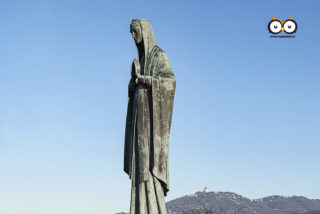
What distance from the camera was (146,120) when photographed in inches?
439

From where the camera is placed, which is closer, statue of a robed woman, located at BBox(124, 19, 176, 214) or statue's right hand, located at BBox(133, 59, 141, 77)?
statue of a robed woman, located at BBox(124, 19, 176, 214)

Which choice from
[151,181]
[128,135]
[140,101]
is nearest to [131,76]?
[140,101]

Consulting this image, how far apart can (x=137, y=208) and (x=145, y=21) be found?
4473 millimetres

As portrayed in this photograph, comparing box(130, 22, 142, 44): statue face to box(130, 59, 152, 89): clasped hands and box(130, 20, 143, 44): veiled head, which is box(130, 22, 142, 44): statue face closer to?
box(130, 20, 143, 44): veiled head

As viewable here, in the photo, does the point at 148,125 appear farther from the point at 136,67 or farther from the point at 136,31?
the point at 136,31

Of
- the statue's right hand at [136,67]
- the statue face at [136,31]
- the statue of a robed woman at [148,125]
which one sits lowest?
the statue of a robed woman at [148,125]

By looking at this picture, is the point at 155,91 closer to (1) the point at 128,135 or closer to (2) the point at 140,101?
(2) the point at 140,101

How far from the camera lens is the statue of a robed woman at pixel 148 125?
10.8 m

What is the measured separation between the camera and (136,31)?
11.8 meters

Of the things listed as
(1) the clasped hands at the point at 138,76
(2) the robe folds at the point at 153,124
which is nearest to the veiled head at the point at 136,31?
(2) the robe folds at the point at 153,124

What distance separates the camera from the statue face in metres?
11.7

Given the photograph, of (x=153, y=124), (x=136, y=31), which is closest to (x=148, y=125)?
(x=153, y=124)

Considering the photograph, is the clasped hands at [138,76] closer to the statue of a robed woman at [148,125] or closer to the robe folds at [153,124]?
the statue of a robed woman at [148,125]

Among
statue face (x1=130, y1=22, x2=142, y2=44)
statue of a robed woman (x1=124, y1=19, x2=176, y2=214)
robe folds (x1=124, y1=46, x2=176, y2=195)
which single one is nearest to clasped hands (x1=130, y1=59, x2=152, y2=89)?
statue of a robed woman (x1=124, y1=19, x2=176, y2=214)
